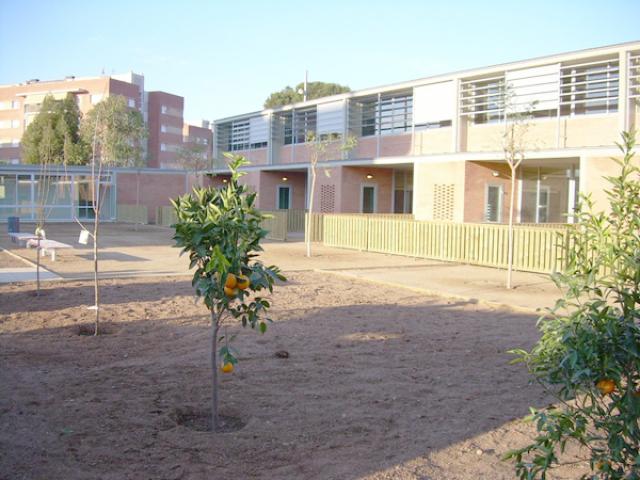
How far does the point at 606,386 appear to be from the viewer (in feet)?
8.28

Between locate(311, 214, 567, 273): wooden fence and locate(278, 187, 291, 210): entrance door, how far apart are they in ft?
38.2

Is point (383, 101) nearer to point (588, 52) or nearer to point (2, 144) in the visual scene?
point (588, 52)

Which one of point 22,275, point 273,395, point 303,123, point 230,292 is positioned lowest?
point 273,395

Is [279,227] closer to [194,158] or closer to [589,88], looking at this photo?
[194,158]

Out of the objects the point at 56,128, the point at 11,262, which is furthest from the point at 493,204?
the point at 56,128

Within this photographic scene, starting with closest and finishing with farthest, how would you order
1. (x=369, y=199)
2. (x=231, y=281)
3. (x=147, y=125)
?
1. (x=231, y=281)
2. (x=369, y=199)
3. (x=147, y=125)

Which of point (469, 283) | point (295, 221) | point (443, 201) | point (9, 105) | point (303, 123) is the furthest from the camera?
point (9, 105)

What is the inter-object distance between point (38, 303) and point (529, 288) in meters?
9.08

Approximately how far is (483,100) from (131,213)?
76.0 feet

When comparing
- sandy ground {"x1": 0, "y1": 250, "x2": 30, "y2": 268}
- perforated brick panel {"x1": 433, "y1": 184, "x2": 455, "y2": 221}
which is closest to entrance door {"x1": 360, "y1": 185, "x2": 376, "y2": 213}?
perforated brick panel {"x1": 433, "y1": 184, "x2": 455, "y2": 221}

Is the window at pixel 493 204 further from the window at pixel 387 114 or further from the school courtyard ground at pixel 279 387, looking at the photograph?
the school courtyard ground at pixel 279 387

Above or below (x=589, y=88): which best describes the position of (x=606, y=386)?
below

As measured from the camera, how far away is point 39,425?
473cm

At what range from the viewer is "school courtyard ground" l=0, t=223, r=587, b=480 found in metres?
4.27
